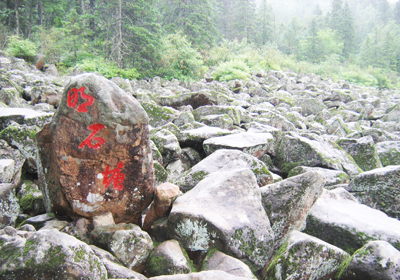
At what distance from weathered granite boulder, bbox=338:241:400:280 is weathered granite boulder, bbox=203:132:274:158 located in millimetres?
2391

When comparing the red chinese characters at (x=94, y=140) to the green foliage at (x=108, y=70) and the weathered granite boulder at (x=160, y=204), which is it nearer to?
the weathered granite boulder at (x=160, y=204)

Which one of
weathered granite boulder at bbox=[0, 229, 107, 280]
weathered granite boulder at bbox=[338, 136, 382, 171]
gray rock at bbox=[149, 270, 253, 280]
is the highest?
weathered granite boulder at bbox=[0, 229, 107, 280]

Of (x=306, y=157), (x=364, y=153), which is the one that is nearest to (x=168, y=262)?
(x=306, y=157)

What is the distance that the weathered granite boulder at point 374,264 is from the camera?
2.51 m

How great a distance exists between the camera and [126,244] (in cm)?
252

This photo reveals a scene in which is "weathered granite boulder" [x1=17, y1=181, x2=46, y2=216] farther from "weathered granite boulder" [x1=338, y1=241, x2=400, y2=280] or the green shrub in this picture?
the green shrub

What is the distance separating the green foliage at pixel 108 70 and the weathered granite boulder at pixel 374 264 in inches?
580

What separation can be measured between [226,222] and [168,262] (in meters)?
0.71

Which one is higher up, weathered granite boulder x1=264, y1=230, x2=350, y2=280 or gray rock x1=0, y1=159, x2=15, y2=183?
gray rock x1=0, y1=159, x2=15, y2=183

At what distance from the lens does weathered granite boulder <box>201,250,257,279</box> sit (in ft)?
8.18

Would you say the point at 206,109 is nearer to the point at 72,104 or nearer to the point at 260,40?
the point at 72,104

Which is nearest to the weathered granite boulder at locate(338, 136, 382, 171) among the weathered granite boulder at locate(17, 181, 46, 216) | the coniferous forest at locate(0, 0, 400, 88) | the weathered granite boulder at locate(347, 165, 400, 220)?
the weathered granite boulder at locate(347, 165, 400, 220)

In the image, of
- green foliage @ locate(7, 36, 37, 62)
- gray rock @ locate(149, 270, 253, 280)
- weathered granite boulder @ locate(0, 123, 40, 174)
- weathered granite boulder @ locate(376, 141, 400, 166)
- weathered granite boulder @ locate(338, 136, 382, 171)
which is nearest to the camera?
A: gray rock @ locate(149, 270, 253, 280)

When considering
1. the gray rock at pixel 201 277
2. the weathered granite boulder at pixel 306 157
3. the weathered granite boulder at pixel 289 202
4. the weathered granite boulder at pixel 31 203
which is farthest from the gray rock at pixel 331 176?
the weathered granite boulder at pixel 31 203
